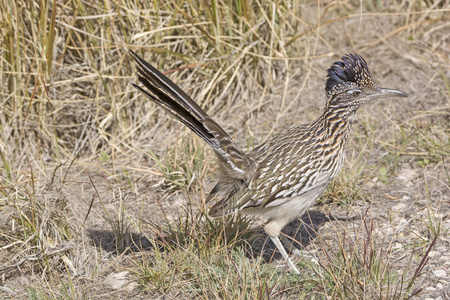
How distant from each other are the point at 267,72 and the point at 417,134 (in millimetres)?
2024

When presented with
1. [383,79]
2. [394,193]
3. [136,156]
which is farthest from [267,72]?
[394,193]

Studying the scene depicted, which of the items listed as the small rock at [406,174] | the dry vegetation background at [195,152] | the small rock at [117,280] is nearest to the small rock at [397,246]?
the dry vegetation background at [195,152]

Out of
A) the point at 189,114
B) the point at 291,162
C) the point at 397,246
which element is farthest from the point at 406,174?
the point at 189,114

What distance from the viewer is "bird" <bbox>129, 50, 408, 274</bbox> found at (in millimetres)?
4379

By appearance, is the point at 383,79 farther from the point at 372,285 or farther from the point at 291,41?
the point at 372,285

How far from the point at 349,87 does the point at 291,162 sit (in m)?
0.77

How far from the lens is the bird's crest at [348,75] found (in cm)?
453

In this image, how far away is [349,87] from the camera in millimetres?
4590

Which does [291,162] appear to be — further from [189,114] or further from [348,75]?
[189,114]

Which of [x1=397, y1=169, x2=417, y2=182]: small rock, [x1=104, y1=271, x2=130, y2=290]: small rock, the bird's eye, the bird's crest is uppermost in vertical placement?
the bird's crest

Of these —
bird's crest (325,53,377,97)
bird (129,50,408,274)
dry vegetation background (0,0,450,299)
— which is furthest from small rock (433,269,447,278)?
bird's crest (325,53,377,97)

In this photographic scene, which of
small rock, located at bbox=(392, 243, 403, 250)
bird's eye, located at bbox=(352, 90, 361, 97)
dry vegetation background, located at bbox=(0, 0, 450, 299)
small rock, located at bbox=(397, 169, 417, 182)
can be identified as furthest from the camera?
small rock, located at bbox=(397, 169, 417, 182)

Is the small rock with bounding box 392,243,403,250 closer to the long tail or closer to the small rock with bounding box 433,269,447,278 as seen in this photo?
the small rock with bounding box 433,269,447,278

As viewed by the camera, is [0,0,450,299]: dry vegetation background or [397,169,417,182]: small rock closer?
[0,0,450,299]: dry vegetation background
